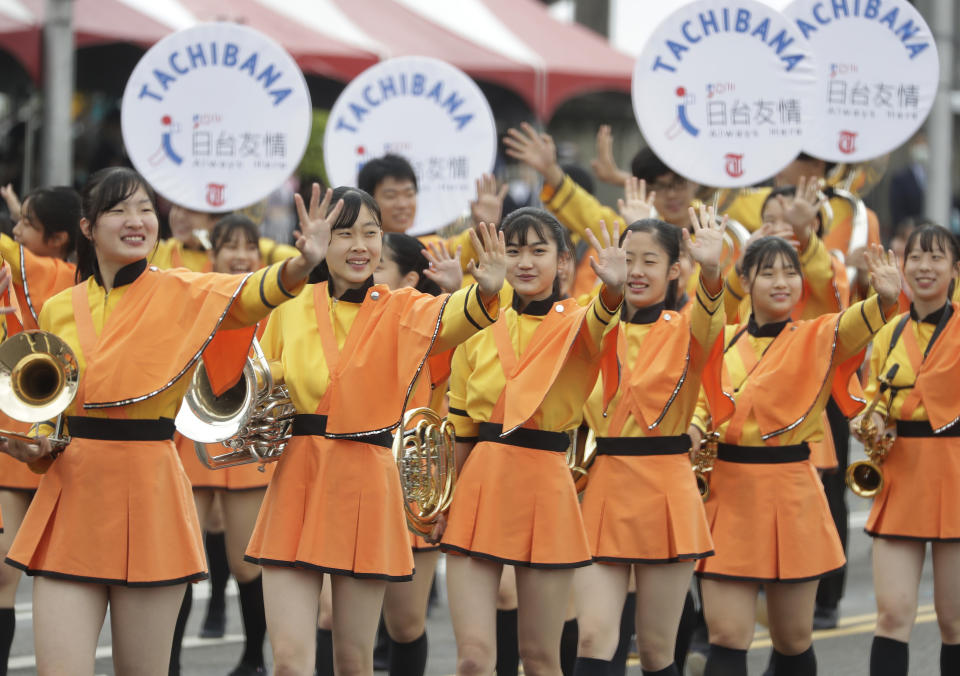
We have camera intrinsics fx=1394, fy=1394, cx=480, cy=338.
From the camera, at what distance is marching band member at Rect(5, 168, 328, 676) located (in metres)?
4.47

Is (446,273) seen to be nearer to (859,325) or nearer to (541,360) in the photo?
(541,360)

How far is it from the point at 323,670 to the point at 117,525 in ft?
6.10

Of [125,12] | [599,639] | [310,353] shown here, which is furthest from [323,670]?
[125,12]

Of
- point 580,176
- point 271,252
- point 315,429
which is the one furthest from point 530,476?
point 580,176

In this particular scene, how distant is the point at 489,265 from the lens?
4.80m

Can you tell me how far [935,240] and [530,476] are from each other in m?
2.32

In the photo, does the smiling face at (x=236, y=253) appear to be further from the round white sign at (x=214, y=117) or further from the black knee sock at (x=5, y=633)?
the black knee sock at (x=5, y=633)

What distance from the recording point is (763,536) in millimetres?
5797

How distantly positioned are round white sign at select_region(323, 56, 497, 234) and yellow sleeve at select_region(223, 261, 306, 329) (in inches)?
152

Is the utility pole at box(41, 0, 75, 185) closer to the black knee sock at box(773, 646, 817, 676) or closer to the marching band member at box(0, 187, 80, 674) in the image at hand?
the marching band member at box(0, 187, 80, 674)

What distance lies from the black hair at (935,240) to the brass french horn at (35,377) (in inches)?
150

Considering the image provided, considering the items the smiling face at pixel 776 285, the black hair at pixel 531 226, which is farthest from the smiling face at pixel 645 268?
the smiling face at pixel 776 285

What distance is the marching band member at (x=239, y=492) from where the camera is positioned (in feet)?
22.4

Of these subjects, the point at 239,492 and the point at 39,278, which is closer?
the point at 39,278
